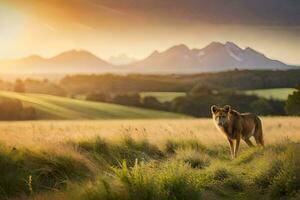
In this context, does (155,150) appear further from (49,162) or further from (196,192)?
(196,192)

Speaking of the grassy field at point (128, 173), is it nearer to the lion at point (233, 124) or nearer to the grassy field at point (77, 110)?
the lion at point (233, 124)

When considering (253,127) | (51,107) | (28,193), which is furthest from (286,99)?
(28,193)

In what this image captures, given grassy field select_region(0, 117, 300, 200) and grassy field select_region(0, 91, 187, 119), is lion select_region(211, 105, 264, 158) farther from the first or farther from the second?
grassy field select_region(0, 91, 187, 119)

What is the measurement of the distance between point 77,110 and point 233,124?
39.6 meters

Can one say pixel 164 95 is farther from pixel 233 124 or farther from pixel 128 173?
pixel 128 173

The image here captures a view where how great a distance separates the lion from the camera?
17.6 metres

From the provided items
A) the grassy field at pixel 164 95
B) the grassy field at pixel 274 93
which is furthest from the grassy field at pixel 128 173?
the grassy field at pixel 164 95

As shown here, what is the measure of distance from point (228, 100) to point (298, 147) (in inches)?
1648

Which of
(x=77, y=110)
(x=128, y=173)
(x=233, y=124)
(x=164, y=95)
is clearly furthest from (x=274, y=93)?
(x=128, y=173)

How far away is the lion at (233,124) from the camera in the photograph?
17.6m

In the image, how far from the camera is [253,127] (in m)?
18.7

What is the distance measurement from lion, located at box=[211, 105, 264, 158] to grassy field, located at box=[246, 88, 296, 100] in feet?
131

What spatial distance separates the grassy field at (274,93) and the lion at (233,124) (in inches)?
1570

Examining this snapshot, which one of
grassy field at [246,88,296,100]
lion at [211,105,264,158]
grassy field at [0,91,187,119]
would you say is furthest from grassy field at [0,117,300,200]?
grassy field at [246,88,296,100]
